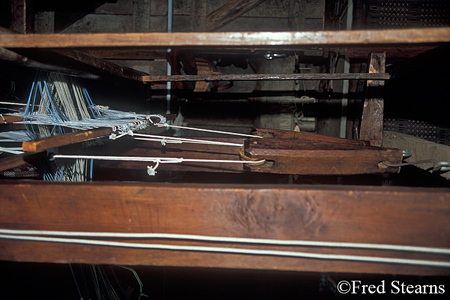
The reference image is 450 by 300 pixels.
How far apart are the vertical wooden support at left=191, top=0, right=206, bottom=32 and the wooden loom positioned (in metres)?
2.82

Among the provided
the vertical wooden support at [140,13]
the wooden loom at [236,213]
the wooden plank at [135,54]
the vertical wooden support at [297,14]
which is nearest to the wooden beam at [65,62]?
the wooden loom at [236,213]

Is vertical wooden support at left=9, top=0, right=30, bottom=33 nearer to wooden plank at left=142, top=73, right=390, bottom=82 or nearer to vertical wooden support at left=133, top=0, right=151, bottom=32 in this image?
wooden plank at left=142, top=73, right=390, bottom=82

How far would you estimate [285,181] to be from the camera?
3.64 m

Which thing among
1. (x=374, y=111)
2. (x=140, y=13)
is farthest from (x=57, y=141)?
(x=140, y=13)

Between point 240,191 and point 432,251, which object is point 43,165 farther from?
point 432,251

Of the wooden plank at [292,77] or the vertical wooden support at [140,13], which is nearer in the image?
the wooden plank at [292,77]

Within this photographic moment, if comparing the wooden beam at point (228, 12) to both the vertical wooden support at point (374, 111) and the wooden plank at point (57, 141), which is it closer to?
the vertical wooden support at point (374, 111)

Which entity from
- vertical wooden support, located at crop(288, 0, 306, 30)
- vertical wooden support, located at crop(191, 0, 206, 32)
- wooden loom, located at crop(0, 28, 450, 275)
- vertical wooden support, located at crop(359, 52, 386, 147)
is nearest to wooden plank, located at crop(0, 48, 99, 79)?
wooden loom, located at crop(0, 28, 450, 275)

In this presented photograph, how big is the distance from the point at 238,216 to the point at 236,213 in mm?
14

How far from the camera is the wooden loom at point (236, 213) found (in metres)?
0.94

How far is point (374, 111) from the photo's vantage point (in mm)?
2096

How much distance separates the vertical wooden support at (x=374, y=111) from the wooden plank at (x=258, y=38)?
1174 millimetres

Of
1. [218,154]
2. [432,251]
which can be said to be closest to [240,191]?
[432,251]

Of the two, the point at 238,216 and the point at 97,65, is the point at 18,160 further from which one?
the point at 238,216
